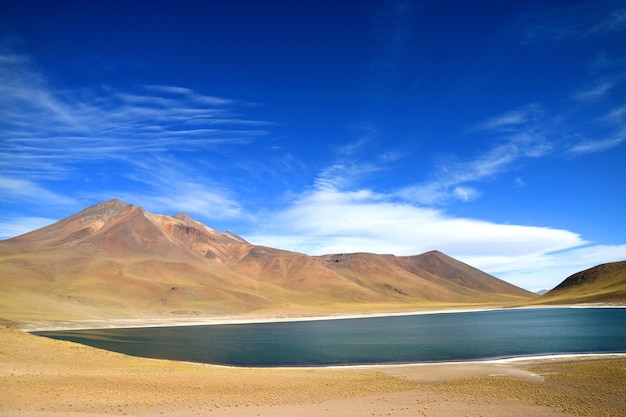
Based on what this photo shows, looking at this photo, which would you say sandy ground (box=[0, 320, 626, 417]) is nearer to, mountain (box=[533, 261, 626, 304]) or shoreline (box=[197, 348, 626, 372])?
shoreline (box=[197, 348, 626, 372])

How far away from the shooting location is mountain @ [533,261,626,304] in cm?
14388

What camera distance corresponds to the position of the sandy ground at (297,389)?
21.0 meters

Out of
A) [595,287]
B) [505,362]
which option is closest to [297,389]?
[505,362]

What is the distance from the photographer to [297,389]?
26.3 meters

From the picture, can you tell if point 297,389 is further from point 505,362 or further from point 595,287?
point 595,287

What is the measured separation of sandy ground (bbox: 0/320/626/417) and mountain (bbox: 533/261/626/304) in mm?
132614

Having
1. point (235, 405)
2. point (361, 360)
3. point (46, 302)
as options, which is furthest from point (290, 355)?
point (46, 302)

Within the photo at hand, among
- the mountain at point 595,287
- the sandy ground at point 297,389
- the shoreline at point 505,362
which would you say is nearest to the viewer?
the sandy ground at point 297,389

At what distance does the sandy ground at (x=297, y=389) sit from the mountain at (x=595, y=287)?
132614 mm

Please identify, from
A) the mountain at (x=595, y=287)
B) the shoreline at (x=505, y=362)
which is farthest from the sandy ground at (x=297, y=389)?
the mountain at (x=595, y=287)

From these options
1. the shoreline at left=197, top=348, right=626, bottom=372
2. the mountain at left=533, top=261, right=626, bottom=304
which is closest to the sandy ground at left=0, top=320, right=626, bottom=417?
the shoreline at left=197, top=348, right=626, bottom=372

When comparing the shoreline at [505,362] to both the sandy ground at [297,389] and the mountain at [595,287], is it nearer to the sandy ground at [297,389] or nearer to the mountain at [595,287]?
the sandy ground at [297,389]

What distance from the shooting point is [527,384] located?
1064 inches

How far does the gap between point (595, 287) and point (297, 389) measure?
185 m
